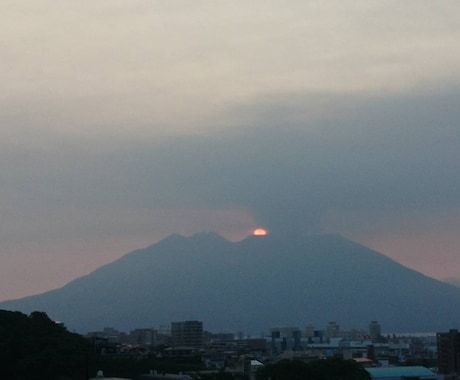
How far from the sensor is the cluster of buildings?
246 ft

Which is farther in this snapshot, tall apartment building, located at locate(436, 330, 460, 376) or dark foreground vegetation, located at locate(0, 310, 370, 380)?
tall apartment building, located at locate(436, 330, 460, 376)

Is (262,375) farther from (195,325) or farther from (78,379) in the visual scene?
(195,325)

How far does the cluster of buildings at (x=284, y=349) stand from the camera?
75056 mm

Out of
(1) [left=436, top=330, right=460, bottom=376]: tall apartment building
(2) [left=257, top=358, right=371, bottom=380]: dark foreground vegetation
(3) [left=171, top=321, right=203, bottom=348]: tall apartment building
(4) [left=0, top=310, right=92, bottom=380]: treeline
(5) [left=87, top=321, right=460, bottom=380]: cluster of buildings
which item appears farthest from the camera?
(3) [left=171, top=321, right=203, bottom=348]: tall apartment building

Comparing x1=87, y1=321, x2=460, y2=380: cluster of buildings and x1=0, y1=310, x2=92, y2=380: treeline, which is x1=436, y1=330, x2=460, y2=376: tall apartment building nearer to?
x1=87, y1=321, x2=460, y2=380: cluster of buildings

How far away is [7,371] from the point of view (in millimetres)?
52625

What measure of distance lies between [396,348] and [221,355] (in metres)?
46.7

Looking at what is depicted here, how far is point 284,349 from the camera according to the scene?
147500 mm

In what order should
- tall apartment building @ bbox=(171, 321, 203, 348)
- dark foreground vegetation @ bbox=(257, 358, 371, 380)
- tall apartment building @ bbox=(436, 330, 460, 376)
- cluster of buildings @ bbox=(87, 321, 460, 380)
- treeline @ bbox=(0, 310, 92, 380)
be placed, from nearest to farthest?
dark foreground vegetation @ bbox=(257, 358, 371, 380) → treeline @ bbox=(0, 310, 92, 380) → cluster of buildings @ bbox=(87, 321, 460, 380) → tall apartment building @ bbox=(436, 330, 460, 376) → tall apartment building @ bbox=(171, 321, 203, 348)

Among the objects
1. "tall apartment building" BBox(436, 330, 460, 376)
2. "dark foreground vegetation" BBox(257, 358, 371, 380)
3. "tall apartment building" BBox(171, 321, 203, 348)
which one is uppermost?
"tall apartment building" BBox(171, 321, 203, 348)

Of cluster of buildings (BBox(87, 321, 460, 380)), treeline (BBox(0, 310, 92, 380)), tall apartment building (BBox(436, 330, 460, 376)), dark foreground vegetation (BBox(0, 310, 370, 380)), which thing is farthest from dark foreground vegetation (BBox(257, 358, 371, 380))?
tall apartment building (BBox(436, 330, 460, 376))

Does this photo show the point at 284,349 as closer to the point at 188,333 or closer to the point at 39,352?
the point at 188,333

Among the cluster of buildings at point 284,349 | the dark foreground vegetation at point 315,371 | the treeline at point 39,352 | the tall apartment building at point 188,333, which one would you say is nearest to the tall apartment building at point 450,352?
the cluster of buildings at point 284,349

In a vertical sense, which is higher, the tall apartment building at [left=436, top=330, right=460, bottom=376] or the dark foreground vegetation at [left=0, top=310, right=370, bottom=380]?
the tall apartment building at [left=436, top=330, right=460, bottom=376]
